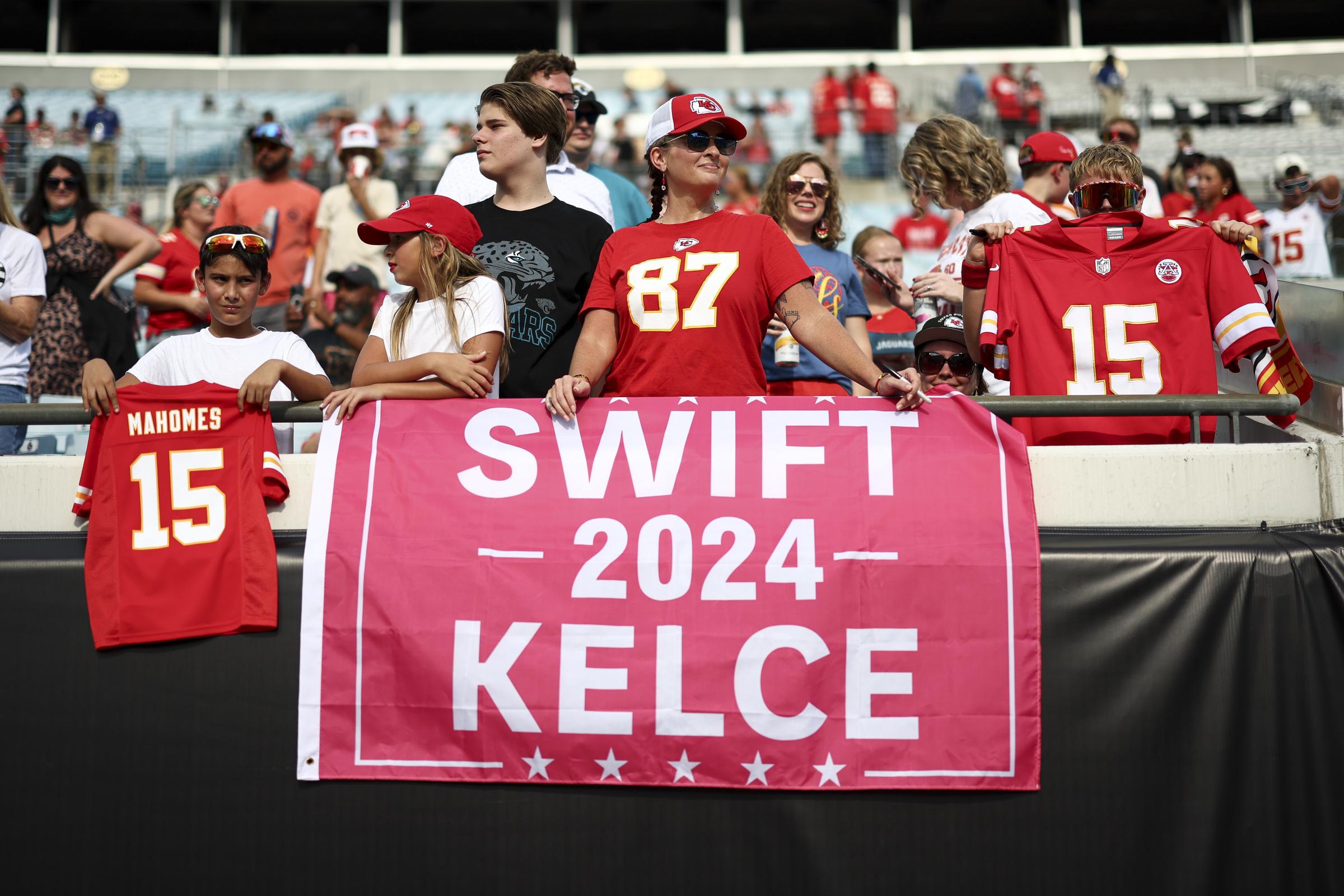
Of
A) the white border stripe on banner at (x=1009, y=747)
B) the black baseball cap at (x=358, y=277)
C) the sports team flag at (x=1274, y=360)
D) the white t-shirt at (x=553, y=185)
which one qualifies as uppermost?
the black baseball cap at (x=358, y=277)

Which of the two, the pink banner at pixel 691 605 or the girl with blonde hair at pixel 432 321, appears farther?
the girl with blonde hair at pixel 432 321

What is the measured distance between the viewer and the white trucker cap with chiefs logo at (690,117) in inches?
170

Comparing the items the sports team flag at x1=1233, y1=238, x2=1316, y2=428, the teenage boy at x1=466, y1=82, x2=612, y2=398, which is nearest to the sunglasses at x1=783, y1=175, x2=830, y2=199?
the teenage boy at x1=466, y1=82, x2=612, y2=398

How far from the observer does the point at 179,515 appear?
13.8ft

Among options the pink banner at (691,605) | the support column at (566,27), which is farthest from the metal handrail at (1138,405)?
the support column at (566,27)

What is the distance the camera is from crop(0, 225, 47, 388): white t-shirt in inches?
209

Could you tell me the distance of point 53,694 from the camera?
406cm

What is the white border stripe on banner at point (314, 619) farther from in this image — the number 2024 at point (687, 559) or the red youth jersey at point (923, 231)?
the red youth jersey at point (923, 231)

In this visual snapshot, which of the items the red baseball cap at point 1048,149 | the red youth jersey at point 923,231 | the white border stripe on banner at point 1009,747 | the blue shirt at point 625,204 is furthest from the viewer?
the red youth jersey at point 923,231

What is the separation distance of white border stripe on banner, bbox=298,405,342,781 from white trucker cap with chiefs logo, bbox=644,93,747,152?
158 cm

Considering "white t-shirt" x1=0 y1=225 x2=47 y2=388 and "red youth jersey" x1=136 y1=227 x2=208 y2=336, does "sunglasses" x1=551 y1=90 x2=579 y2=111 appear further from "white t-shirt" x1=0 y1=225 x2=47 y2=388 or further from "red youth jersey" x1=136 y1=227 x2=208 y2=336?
"red youth jersey" x1=136 y1=227 x2=208 y2=336

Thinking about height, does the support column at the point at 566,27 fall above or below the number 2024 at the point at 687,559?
above

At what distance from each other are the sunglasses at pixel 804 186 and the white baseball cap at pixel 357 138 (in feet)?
12.9

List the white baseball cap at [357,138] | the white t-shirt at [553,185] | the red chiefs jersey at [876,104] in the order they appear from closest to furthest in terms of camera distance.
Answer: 1. the white t-shirt at [553,185]
2. the white baseball cap at [357,138]
3. the red chiefs jersey at [876,104]
